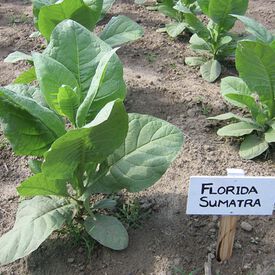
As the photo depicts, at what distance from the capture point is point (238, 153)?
281 cm

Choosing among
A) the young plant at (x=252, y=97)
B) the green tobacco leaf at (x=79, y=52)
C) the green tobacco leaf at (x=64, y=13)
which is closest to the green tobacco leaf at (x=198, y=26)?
the young plant at (x=252, y=97)

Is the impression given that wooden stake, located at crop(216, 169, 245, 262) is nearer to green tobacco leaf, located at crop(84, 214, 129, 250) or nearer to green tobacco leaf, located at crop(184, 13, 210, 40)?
green tobacco leaf, located at crop(84, 214, 129, 250)

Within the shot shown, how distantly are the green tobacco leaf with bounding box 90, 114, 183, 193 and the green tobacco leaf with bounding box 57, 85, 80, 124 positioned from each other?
0.31 m

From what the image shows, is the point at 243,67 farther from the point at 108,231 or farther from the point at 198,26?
the point at 108,231

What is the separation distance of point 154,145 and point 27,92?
65 cm

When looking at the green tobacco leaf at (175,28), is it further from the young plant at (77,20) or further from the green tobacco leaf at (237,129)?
the green tobacco leaf at (237,129)

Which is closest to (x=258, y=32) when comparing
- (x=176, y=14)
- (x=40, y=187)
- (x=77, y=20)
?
(x=77, y=20)

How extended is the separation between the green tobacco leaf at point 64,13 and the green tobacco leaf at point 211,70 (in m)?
0.92

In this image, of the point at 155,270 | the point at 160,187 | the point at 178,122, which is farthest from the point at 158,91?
the point at 155,270

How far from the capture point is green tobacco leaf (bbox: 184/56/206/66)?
360 cm

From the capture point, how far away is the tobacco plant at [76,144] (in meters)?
1.95

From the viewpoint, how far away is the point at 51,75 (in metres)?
2.04

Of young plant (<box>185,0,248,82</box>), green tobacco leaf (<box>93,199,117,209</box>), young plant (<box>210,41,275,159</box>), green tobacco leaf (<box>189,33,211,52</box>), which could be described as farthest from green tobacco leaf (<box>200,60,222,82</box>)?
green tobacco leaf (<box>93,199,117,209</box>)

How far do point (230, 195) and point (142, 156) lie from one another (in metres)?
0.47
